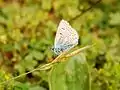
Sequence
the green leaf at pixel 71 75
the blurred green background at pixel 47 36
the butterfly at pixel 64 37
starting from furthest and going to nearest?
the blurred green background at pixel 47 36 < the green leaf at pixel 71 75 < the butterfly at pixel 64 37

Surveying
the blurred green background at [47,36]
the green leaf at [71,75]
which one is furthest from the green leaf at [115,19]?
the green leaf at [71,75]

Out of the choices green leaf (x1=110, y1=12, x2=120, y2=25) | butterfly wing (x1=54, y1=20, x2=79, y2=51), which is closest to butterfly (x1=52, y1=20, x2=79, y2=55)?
butterfly wing (x1=54, y1=20, x2=79, y2=51)

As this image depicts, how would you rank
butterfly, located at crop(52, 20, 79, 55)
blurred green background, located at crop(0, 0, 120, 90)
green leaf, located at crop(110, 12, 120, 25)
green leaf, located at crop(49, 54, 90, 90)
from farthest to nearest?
green leaf, located at crop(110, 12, 120, 25) < blurred green background, located at crop(0, 0, 120, 90) < green leaf, located at crop(49, 54, 90, 90) < butterfly, located at crop(52, 20, 79, 55)

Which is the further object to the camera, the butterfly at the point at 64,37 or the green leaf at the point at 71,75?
the green leaf at the point at 71,75

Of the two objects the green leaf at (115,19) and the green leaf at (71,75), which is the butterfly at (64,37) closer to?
the green leaf at (71,75)

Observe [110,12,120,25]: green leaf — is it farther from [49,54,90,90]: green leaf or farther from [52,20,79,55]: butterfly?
[52,20,79,55]: butterfly

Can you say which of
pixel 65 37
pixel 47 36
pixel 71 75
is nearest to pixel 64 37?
pixel 65 37
